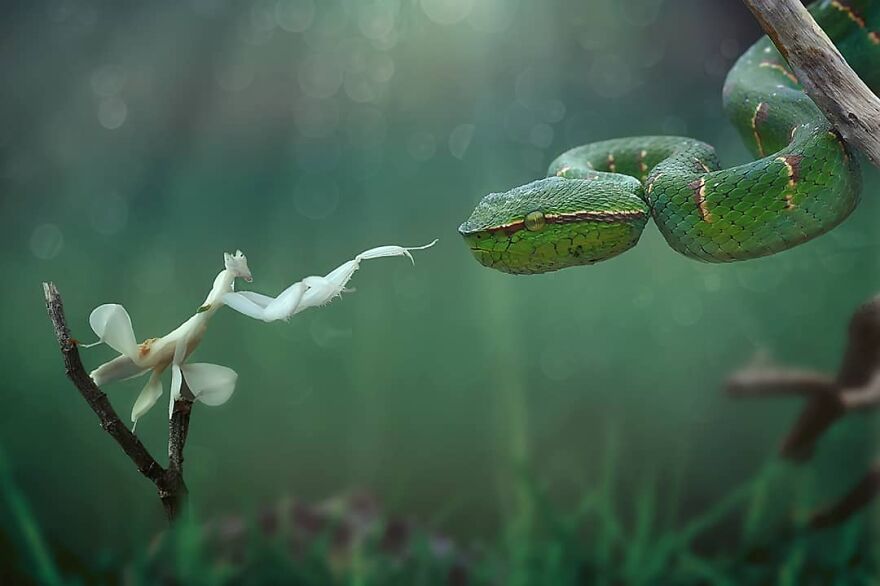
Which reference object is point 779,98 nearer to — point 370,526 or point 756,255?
point 756,255

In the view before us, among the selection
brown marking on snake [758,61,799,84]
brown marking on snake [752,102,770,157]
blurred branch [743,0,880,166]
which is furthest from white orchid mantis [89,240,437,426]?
brown marking on snake [758,61,799,84]

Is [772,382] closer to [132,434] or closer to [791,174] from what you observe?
[791,174]

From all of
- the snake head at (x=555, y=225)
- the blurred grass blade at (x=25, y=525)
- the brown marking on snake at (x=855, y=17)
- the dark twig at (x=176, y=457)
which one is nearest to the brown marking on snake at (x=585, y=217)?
the snake head at (x=555, y=225)

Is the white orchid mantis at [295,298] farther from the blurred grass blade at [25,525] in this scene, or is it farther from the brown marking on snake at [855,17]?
the blurred grass blade at [25,525]

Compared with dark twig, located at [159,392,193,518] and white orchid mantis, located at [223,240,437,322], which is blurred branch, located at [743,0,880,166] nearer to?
white orchid mantis, located at [223,240,437,322]

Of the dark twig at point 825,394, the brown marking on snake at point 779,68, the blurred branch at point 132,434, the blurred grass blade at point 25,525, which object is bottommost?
the dark twig at point 825,394
